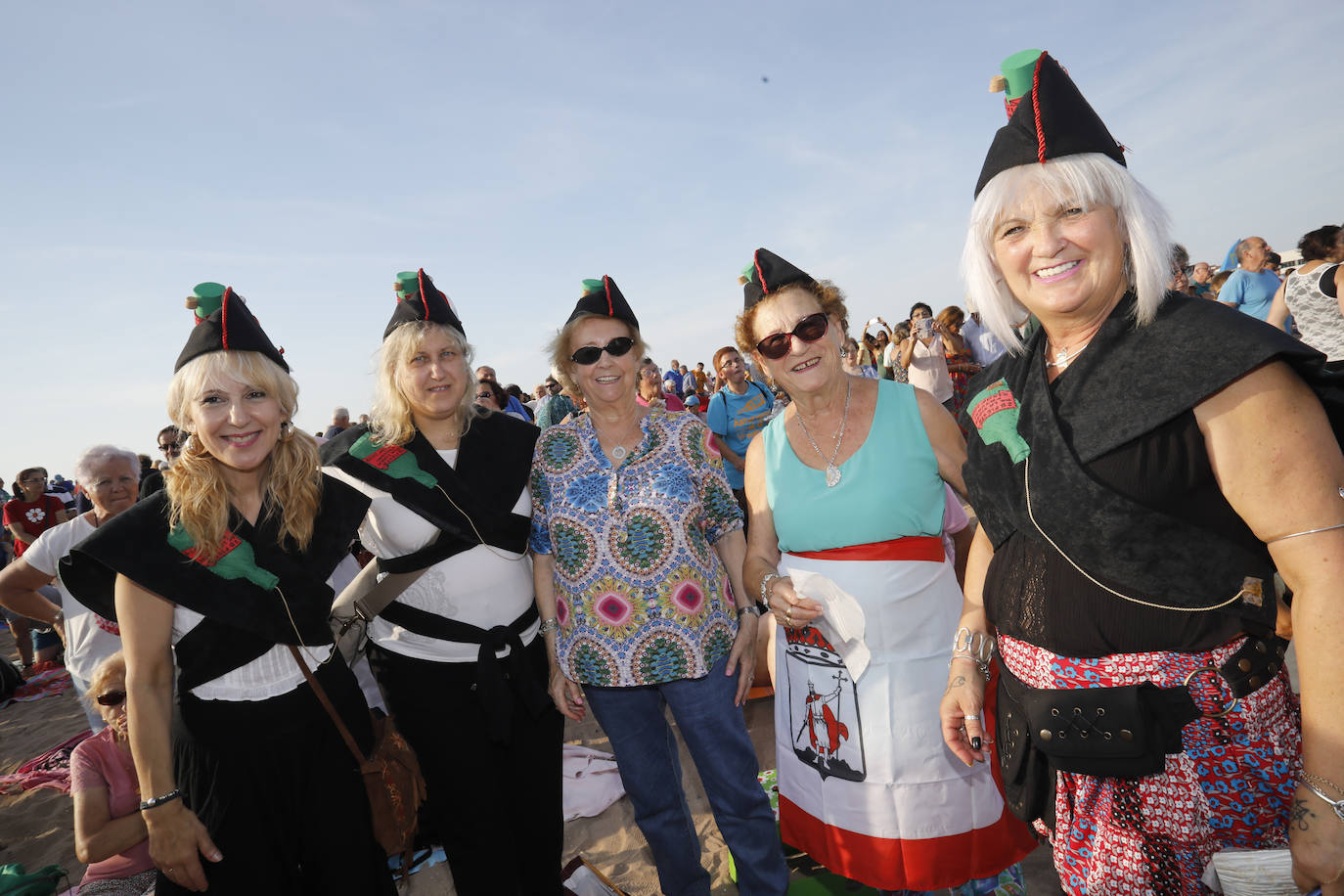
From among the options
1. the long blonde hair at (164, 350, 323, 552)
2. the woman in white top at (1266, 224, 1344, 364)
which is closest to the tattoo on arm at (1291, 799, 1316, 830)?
the long blonde hair at (164, 350, 323, 552)

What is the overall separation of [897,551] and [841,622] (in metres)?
0.28

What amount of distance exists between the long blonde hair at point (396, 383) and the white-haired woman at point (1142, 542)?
6.73 ft

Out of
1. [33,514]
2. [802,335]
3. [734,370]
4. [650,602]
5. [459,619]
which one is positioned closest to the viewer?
[802,335]

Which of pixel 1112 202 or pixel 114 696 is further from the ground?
pixel 1112 202

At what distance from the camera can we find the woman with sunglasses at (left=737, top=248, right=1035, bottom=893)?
1938mm

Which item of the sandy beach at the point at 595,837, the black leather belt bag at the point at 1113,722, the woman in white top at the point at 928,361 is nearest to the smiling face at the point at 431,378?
the black leather belt bag at the point at 1113,722

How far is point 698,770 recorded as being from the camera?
7.87 feet

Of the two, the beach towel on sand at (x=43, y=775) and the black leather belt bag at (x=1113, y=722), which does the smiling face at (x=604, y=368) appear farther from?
the beach towel on sand at (x=43, y=775)

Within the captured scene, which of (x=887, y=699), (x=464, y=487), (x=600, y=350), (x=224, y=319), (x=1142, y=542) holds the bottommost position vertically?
(x=887, y=699)

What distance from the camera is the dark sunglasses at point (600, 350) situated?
8.57 ft

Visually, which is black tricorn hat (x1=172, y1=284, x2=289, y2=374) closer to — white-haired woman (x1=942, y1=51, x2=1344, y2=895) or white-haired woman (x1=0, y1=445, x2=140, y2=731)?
white-haired woman (x1=0, y1=445, x2=140, y2=731)

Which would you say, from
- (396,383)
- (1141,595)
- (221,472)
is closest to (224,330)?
(221,472)

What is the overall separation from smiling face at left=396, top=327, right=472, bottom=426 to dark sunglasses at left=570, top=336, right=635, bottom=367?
1.70 ft

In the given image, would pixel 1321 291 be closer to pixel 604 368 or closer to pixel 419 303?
pixel 604 368
